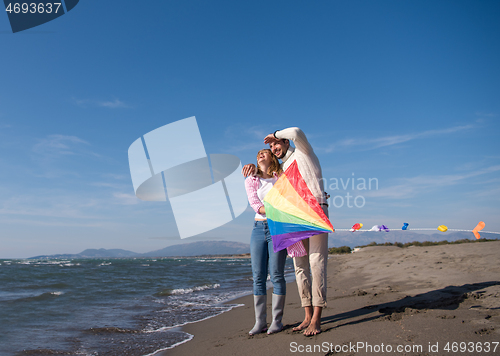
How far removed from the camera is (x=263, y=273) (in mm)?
3027

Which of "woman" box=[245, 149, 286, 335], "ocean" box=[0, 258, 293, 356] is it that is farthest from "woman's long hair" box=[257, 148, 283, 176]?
"ocean" box=[0, 258, 293, 356]

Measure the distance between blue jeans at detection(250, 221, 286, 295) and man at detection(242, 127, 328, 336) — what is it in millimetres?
175

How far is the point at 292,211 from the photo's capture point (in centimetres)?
278

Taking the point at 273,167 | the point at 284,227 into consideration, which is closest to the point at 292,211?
the point at 284,227

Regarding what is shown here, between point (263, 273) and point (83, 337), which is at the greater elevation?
point (263, 273)

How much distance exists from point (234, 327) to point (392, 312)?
1.91 meters

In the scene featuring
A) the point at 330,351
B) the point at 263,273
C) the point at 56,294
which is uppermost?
the point at 263,273

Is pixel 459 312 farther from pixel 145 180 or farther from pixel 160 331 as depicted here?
pixel 145 180

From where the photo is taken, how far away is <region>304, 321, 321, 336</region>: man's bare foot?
263 cm

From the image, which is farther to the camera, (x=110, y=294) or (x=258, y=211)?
(x=110, y=294)

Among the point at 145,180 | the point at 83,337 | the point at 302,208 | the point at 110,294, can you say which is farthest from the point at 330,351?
the point at 110,294

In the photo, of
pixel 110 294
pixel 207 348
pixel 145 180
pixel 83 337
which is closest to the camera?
pixel 207 348

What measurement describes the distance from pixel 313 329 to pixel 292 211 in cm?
107

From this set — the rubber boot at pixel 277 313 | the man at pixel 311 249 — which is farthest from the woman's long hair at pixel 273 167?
the rubber boot at pixel 277 313
